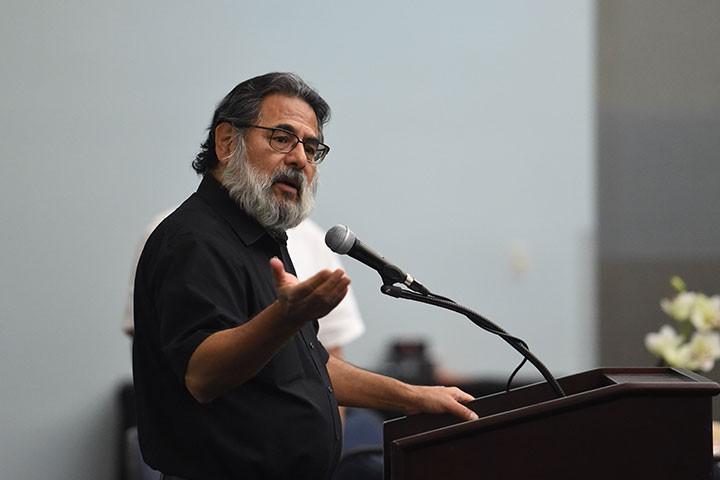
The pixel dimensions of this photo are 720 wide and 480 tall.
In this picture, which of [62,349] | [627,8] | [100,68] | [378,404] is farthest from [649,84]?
[378,404]

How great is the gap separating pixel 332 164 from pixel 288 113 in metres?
2.52

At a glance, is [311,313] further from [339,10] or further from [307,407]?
[339,10]

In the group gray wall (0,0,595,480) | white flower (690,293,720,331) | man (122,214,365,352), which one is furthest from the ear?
gray wall (0,0,595,480)

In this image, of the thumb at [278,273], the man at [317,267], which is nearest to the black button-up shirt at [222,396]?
the thumb at [278,273]

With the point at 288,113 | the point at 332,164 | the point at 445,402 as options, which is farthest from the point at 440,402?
the point at 332,164

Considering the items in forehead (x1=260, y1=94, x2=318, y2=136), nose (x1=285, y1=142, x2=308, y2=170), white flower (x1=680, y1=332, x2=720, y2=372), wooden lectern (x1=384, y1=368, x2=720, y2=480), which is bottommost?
white flower (x1=680, y1=332, x2=720, y2=372)

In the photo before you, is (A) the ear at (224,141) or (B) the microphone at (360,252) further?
(A) the ear at (224,141)

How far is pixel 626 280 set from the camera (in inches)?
195

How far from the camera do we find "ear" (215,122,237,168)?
6.79ft

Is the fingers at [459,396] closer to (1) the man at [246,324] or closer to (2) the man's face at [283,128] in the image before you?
(1) the man at [246,324]

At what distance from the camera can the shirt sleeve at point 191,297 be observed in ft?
5.63

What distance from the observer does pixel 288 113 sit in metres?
2.04

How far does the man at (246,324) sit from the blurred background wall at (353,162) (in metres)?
1.84

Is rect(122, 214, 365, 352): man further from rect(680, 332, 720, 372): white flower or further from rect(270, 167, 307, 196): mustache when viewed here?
rect(270, 167, 307, 196): mustache
